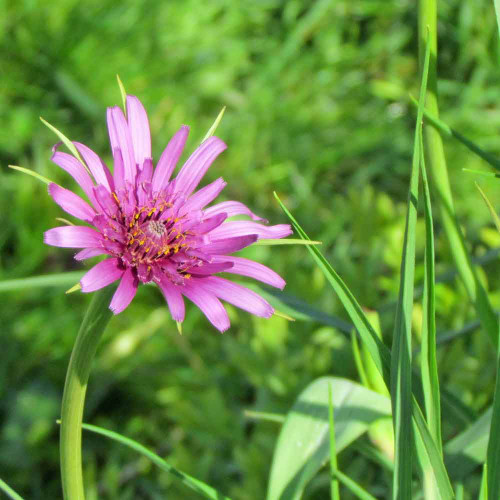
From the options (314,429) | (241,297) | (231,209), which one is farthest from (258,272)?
(314,429)

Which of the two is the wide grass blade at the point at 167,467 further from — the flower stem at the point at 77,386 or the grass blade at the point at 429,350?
the grass blade at the point at 429,350

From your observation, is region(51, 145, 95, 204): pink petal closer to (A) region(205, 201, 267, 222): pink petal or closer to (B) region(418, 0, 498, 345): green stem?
(A) region(205, 201, 267, 222): pink petal

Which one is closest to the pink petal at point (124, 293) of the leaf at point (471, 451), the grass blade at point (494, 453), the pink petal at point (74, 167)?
the pink petal at point (74, 167)

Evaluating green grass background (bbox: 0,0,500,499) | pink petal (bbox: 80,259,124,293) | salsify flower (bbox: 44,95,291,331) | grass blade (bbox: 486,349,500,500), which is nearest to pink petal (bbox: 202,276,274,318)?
salsify flower (bbox: 44,95,291,331)

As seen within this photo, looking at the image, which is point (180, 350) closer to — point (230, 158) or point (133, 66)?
point (230, 158)

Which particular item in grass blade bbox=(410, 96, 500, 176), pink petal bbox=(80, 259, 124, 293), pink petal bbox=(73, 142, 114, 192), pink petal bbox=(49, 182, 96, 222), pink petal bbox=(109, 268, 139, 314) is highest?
grass blade bbox=(410, 96, 500, 176)
